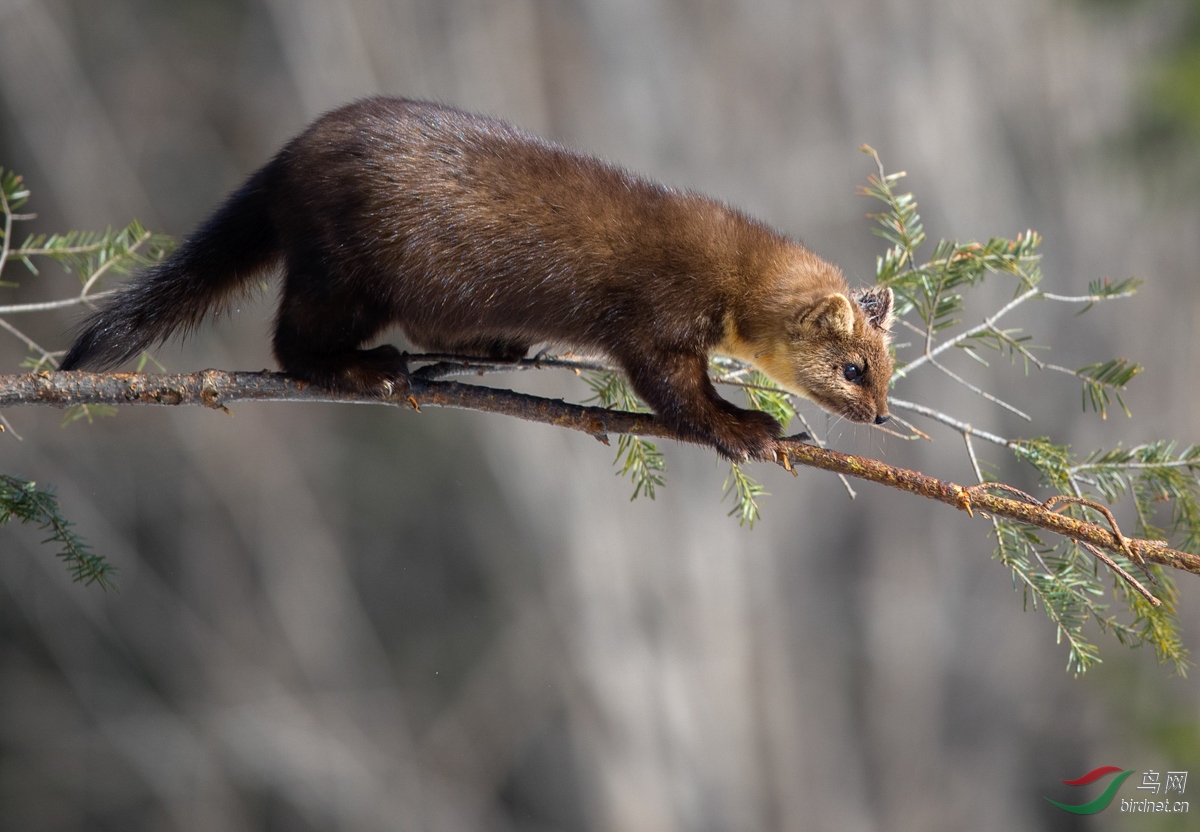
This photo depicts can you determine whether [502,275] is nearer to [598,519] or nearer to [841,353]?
[841,353]

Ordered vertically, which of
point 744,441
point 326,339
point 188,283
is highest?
point 188,283

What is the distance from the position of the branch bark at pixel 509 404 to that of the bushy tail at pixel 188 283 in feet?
0.93

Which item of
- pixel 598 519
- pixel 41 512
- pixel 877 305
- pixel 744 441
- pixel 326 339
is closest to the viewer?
pixel 41 512

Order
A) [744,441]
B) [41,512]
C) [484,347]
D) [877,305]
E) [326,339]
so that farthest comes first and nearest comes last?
[484,347] → [877,305] → [326,339] → [744,441] → [41,512]

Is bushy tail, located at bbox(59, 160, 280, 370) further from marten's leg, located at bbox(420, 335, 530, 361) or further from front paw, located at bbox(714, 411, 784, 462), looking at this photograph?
front paw, located at bbox(714, 411, 784, 462)

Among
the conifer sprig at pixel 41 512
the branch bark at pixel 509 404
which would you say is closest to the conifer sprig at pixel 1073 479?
the branch bark at pixel 509 404

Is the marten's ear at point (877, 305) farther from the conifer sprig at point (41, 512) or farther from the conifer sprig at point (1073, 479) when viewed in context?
the conifer sprig at point (41, 512)

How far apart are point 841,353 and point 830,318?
0.26 feet

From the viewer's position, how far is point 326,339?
200cm

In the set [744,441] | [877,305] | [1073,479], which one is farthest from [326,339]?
[1073,479]

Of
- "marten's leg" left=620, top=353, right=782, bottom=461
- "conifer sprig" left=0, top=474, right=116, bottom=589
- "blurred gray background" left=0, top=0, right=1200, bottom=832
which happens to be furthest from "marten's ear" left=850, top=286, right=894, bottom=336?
"blurred gray background" left=0, top=0, right=1200, bottom=832

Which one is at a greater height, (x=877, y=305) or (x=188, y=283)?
(x=188, y=283)

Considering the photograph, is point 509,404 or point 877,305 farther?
point 877,305

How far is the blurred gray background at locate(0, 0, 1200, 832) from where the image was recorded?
17.9ft
